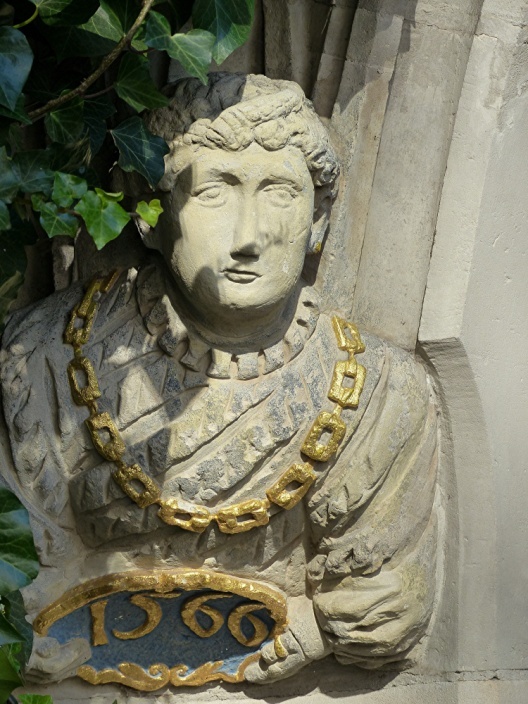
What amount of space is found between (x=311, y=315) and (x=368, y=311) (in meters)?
0.18

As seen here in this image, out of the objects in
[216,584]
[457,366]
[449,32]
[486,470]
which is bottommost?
[216,584]

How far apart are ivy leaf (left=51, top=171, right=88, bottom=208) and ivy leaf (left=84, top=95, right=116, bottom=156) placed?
0.27 meters

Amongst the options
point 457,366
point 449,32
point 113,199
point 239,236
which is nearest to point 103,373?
point 239,236

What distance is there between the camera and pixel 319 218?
2.52 m

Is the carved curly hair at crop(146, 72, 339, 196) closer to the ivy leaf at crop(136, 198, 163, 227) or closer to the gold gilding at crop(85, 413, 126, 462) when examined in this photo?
the ivy leaf at crop(136, 198, 163, 227)

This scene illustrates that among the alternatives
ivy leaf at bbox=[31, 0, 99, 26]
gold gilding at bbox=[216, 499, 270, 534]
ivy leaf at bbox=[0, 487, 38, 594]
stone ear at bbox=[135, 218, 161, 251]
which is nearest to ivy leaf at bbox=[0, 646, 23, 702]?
ivy leaf at bbox=[0, 487, 38, 594]

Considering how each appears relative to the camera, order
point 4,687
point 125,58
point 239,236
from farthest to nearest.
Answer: point 239,236 < point 125,58 < point 4,687

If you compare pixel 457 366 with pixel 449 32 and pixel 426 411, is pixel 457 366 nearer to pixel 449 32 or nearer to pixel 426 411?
pixel 426 411

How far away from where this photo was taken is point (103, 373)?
243 centimetres

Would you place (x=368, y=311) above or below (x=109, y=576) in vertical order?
above

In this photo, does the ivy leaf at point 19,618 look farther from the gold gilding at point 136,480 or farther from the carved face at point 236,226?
the carved face at point 236,226

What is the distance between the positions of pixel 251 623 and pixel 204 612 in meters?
0.09

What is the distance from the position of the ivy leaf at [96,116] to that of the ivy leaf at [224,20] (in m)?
0.23

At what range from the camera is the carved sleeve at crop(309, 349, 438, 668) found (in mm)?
2500
